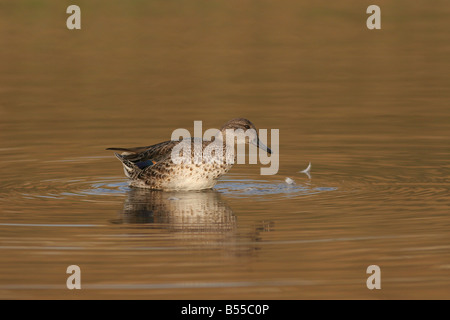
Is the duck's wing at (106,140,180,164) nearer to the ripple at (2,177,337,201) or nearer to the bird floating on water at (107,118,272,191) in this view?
the bird floating on water at (107,118,272,191)

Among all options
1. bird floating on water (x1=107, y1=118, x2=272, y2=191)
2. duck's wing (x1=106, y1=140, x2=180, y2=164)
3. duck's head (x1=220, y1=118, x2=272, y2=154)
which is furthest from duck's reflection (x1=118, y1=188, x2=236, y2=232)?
duck's head (x1=220, y1=118, x2=272, y2=154)

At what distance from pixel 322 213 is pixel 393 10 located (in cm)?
2772

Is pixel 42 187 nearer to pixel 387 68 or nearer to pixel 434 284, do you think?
pixel 434 284

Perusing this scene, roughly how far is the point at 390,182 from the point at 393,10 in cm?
2546

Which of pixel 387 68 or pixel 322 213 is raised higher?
pixel 387 68

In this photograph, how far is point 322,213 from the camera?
12242 millimetres

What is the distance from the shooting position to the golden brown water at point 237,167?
9.90m

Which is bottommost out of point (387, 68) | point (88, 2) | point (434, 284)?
point (434, 284)

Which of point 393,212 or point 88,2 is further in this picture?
point 88,2

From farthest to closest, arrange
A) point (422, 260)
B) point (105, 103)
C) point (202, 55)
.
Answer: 1. point (202, 55)
2. point (105, 103)
3. point (422, 260)

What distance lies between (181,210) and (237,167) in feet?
11.9

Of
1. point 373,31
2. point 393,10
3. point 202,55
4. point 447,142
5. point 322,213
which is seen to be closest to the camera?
point 322,213

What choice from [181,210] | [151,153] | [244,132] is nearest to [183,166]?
[151,153]

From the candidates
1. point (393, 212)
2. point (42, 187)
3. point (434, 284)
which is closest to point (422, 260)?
point (434, 284)
